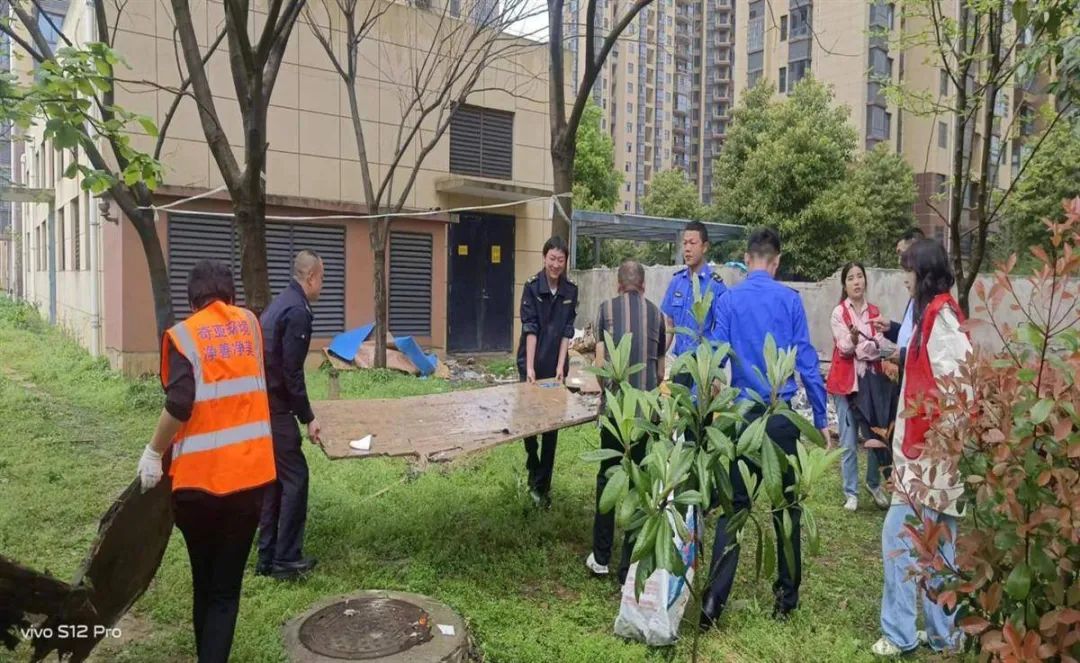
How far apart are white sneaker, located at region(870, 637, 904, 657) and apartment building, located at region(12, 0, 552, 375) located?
332 inches

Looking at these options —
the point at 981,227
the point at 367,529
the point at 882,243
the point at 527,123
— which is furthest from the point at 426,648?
the point at 882,243

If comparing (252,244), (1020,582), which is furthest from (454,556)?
(1020,582)

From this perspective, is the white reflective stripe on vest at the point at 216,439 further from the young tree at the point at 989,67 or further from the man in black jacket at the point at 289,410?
the young tree at the point at 989,67

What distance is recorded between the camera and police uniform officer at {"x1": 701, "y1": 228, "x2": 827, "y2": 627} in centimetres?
359

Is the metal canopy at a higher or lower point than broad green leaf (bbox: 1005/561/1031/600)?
higher

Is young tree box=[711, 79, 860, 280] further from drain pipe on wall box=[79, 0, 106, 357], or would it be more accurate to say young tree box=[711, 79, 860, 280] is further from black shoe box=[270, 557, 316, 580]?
black shoe box=[270, 557, 316, 580]

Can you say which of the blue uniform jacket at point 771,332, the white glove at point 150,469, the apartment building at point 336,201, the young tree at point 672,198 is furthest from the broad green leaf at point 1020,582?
the young tree at point 672,198

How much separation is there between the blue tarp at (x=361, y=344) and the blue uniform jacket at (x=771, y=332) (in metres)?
8.19

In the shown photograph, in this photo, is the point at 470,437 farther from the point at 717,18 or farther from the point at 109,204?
the point at 717,18

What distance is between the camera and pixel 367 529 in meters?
4.84

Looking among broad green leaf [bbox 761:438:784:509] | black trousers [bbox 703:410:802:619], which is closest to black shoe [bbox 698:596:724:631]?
Answer: black trousers [bbox 703:410:802:619]

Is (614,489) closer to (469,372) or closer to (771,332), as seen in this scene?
(771,332)

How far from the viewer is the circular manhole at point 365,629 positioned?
326 cm

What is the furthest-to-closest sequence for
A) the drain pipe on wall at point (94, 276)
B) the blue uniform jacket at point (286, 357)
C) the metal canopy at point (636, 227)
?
the metal canopy at point (636, 227) < the drain pipe on wall at point (94, 276) < the blue uniform jacket at point (286, 357)
